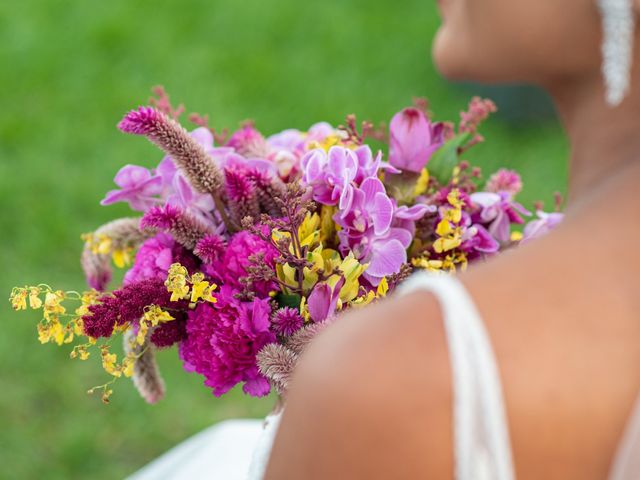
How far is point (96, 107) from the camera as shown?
148 inches

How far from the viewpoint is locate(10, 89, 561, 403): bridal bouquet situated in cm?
109

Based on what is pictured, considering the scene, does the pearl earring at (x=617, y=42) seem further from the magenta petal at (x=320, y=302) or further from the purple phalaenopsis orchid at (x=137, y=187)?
the purple phalaenopsis orchid at (x=137, y=187)

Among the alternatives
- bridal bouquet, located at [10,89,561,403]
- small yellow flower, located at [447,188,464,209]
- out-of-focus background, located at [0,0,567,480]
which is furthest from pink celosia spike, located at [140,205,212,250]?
out-of-focus background, located at [0,0,567,480]

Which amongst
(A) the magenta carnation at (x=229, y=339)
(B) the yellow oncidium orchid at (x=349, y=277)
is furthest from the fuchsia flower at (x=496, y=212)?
(A) the magenta carnation at (x=229, y=339)

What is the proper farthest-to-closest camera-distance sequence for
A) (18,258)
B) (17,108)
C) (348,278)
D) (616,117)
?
1. (17,108)
2. (18,258)
3. (348,278)
4. (616,117)

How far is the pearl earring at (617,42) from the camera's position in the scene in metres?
0.79

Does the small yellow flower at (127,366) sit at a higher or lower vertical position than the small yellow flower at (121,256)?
lower

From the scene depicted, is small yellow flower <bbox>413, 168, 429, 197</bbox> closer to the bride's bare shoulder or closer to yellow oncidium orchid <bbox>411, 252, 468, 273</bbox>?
yellow oncidium orchid <bbox>411, 252, 468, 273</bbox>

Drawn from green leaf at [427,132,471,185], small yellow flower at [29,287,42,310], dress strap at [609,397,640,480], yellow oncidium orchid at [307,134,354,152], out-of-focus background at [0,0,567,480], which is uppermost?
out-of-focus background at [0,0,567,480]

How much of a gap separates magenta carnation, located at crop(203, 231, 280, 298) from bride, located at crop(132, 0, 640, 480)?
324 millimetres

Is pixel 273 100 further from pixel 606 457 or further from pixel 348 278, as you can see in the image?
pixel 606 457

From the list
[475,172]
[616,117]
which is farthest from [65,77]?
[616,117]

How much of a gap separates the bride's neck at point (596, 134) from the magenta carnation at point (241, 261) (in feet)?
1.26

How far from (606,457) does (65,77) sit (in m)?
3.55
